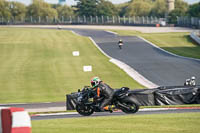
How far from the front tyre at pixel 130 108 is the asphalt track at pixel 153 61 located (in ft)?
52.3

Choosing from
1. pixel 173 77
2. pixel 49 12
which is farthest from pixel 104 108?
pixel 49 12

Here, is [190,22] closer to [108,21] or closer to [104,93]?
[108,21]

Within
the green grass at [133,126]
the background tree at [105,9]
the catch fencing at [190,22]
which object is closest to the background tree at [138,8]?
the background tree at [105,9]

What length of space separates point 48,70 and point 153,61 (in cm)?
1132

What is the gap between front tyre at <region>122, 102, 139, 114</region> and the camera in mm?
18203

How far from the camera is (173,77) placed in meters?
36.6

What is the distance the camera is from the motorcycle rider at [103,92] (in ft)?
58.4

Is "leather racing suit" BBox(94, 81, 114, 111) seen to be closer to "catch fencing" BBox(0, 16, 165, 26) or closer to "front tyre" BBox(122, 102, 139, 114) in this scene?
"front tyre" BBox(122, 102, 139, 114)

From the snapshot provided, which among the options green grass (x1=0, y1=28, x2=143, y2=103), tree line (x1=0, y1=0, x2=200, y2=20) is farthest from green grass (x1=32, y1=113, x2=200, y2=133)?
tree line (x1=0, y1=0, x2=200, y2=20)

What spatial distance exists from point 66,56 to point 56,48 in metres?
8.13

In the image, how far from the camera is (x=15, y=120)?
8.45 m

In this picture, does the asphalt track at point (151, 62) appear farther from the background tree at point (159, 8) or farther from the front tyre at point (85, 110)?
the background tree at point (159, 8)

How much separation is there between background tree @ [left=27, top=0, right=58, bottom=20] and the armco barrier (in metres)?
180

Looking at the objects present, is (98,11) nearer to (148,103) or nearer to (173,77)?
(173,77)
